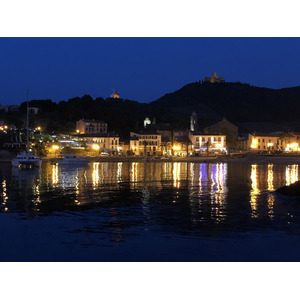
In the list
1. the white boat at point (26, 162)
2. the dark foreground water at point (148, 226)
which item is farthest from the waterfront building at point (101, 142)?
the dark foreground water at point (148, 226)

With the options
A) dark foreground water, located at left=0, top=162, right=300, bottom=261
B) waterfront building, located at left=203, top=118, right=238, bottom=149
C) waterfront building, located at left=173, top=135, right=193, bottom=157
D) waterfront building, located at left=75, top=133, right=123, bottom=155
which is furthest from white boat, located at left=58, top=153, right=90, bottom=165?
waterfront building, located at left=203, top=118, right=238, bottom=149

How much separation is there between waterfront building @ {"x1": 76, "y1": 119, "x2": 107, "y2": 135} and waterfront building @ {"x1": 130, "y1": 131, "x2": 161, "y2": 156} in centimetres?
1279

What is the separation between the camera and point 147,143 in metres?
114

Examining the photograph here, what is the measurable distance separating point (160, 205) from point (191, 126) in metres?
Answer: 113

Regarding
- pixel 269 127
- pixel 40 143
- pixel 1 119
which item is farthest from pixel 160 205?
pixel 269 127

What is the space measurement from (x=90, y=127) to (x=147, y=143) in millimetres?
19520

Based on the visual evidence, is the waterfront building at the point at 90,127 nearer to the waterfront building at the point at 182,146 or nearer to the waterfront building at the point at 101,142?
the waterfront building at the point at 101,142

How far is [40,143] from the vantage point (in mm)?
108750

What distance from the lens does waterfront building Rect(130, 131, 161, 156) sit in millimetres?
114312

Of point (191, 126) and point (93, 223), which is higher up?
point (191, 126)

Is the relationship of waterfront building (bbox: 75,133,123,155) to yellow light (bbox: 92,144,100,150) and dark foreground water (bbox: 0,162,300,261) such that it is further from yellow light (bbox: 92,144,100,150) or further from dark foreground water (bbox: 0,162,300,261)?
dark foreground water (bbox: 0,162,300,261)

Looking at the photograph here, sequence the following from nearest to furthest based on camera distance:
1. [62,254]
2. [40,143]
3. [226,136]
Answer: [62,254], [40,143], [226,136]

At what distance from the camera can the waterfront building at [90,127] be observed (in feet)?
399

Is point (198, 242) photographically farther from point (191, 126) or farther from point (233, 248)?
point (191, 126)
